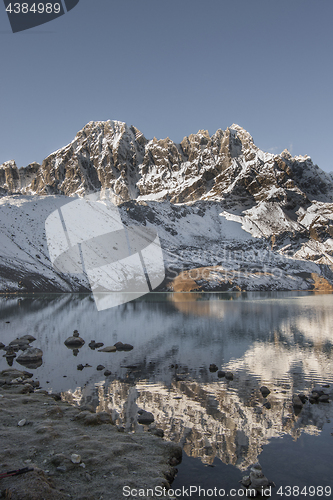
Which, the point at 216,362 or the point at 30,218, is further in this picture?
the point at 30,218

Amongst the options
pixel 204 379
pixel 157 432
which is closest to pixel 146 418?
pixel 157 432

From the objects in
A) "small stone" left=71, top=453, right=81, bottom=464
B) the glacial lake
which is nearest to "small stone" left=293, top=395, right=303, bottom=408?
the glacial lake

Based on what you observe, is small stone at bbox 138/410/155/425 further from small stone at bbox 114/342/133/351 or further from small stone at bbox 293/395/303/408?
small stone at bbox 114/342/133/351

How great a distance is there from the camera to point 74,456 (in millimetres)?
11000

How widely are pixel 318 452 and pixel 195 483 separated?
6.24 meters

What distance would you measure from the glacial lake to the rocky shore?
52.0 inches

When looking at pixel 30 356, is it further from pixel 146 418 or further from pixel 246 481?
pixel 246 481

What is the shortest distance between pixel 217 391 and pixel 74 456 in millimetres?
12863

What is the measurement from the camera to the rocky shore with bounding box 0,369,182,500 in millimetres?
9340

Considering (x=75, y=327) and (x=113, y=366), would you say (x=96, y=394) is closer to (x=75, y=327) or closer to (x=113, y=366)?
(x=113, y=366)

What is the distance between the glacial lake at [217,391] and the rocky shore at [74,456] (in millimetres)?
1320

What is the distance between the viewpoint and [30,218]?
6594 inches

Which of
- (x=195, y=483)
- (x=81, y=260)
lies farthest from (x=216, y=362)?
(x=81, y=260)

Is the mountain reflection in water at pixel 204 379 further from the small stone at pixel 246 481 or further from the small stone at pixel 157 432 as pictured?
the small stone at pixel 246 481
